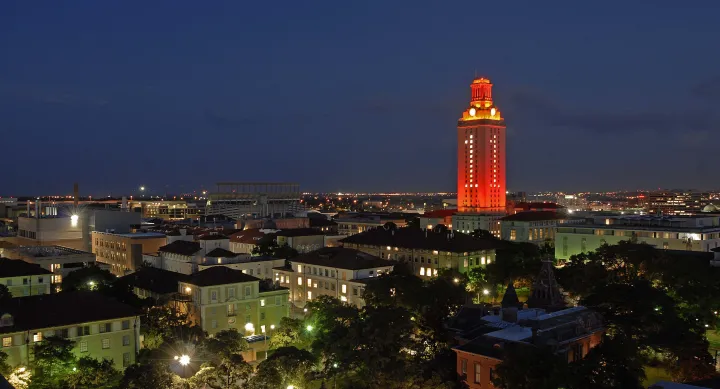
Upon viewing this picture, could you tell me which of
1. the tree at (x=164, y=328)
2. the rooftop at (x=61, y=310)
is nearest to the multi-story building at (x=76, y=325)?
the rooftop at (x=61, y=310)

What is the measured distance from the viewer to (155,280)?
60.0 metres

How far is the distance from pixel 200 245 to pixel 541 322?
169 feet

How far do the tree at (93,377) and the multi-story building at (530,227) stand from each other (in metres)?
92.9

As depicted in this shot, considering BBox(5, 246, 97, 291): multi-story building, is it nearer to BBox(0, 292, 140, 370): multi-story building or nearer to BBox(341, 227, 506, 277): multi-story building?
BBox(0, 292, 140, 370): multi-story building

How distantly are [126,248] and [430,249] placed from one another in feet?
134

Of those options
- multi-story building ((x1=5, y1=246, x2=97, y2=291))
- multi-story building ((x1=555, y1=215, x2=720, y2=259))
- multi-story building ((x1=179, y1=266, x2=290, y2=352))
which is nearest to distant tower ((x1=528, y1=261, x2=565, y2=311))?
multi-story building ((x1=179, y1=266, x2=290, y2=352))

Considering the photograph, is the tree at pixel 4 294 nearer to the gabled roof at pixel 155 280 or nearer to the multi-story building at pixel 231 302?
the gabled roof at pixel 155 280

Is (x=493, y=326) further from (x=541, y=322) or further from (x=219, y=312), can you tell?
(x=219, y=312)

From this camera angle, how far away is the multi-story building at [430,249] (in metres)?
73.3

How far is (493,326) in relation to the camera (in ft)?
129

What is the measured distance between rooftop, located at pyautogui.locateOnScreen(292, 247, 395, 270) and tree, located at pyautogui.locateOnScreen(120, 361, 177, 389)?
3097 cm

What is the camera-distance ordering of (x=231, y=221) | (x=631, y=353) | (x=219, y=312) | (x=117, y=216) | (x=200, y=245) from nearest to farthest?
1. (x=631, y=353)
2. (x=219, y=312)
3. (x=200, y=245)
4. (x=117, y=216)
5. (x=231, y=221)

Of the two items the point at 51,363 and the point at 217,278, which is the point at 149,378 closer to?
the point at 51,363

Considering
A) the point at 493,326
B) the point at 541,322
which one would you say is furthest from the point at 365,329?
the point at 541,322
